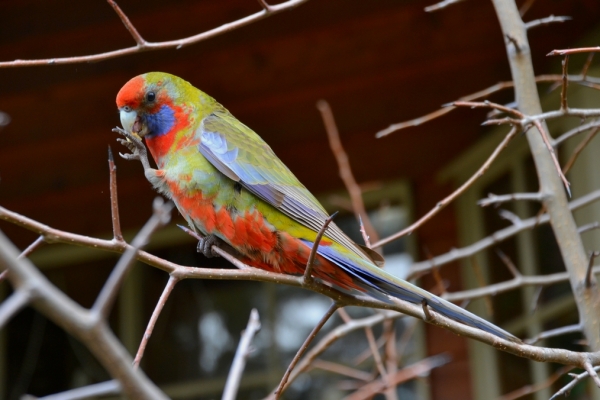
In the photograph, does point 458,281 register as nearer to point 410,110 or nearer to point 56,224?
point 410,110

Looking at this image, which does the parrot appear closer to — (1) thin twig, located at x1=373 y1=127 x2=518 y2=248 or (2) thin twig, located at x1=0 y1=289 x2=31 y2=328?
(1) thin twig, located at x1=373 y1=127 x2=518 y2=248

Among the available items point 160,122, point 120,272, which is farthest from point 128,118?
point 120,272

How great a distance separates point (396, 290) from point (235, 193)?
614 millimetres

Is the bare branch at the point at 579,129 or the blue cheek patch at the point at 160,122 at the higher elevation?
the blue cheek patch at the point at 160,122

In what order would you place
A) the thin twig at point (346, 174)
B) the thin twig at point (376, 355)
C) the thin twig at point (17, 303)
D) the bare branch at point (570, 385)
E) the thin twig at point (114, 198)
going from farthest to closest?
the thin twig at point (346, 174), the thin twig at point (376, 355), the bare branch at point (570, 385), the thin twig at point (114, 198), the thin twig at point (17, 303)

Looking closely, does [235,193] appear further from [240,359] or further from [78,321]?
[78,321]

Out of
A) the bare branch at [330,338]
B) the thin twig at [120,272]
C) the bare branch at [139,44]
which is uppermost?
the bare branch at [139,44]

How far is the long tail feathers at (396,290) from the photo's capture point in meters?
1.44

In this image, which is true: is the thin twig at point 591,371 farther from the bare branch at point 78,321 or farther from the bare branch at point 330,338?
the bare branch at point 78,321

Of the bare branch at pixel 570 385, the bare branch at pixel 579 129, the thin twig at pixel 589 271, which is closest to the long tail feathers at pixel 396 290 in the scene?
the bare branch at pixel 570 385

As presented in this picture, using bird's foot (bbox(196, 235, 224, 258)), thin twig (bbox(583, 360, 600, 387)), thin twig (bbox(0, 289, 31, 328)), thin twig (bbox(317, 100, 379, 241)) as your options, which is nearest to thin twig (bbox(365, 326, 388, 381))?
thin twig (bbox(317, 100, 379, 241))

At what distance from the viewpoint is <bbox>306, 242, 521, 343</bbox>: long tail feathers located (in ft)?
4.73

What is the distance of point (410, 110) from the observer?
3.96m

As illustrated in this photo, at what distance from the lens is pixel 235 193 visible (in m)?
1.99
